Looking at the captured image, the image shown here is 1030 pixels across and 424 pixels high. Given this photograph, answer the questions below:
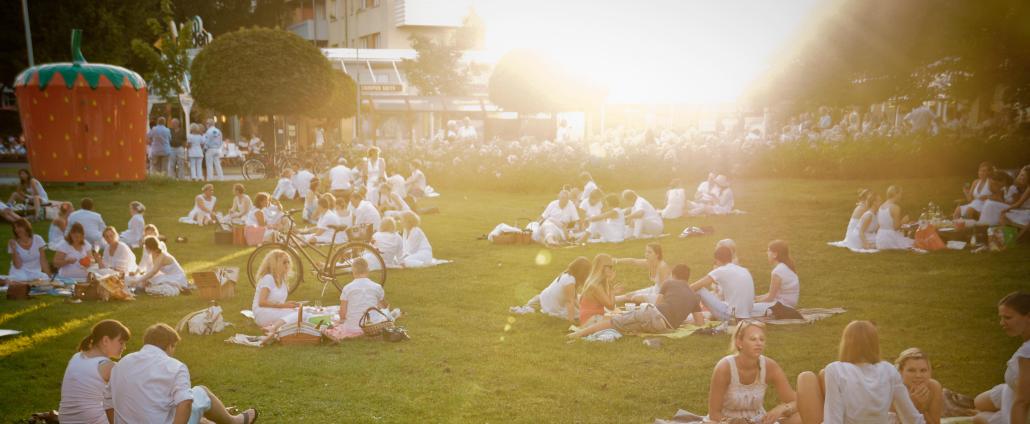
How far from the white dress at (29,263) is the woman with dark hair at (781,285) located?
1133 centimetres

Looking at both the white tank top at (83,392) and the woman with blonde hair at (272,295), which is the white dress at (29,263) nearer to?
the woman with blonde hair at (272,295)

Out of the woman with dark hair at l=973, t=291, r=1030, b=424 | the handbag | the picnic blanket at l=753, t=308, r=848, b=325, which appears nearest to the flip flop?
the woman with dark hair at l=973, t=291, r=1030, b=424

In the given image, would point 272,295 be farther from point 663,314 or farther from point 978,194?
point 978,194

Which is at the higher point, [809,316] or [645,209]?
[645,209]

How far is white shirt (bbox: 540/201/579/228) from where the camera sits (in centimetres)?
1761

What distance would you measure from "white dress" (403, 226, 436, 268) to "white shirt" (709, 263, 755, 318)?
A: 20.7 feet

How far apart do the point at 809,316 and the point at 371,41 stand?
61.1 metres

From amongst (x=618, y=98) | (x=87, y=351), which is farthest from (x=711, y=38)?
(x=618, y=98)

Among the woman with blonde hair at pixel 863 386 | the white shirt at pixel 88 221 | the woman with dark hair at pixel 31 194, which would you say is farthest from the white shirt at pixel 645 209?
the woman with dark hair at pixel 31 194

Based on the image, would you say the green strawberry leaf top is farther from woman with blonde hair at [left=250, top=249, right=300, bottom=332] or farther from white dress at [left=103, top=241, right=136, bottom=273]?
woman with blonde hair at [left=250, top=249, right=300, bottom=332]

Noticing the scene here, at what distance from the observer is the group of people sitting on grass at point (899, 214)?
15219 mm

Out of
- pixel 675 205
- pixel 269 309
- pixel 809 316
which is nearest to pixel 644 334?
pixel 809 316

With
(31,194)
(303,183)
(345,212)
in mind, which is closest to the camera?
(345,212)

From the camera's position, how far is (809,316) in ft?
34.3
